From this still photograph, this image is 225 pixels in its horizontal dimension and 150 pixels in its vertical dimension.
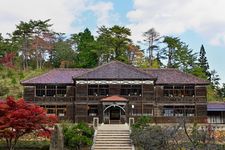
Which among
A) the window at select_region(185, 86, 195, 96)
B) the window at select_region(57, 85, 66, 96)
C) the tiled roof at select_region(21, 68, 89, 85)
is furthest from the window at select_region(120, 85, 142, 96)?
the window at select_region(57, 85, 66, 96)

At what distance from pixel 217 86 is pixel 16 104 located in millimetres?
45858

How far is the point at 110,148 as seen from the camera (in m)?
31.5

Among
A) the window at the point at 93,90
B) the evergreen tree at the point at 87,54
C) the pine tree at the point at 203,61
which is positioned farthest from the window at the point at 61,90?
the pine tree at the point at 203,61

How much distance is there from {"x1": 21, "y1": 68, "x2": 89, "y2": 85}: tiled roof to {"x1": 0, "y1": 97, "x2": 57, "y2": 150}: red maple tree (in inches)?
459

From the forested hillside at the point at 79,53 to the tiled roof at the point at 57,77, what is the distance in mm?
10273

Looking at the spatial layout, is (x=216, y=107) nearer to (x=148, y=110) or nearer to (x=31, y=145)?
(x=148, y=110)

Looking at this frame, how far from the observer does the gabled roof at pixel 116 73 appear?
42.4 m

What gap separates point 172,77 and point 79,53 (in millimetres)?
22190

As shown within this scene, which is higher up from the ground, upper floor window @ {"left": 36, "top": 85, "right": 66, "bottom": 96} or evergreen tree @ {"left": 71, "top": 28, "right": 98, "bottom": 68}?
evergreen tree @ {"left": 71, "top": 28, "right": 98, "bottom": 68}

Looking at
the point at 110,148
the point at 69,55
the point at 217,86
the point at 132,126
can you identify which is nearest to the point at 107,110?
the point at 132,126

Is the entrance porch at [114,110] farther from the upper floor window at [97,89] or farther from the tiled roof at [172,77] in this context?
the tiled roof at [172,77]

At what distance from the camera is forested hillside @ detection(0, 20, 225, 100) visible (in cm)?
6006

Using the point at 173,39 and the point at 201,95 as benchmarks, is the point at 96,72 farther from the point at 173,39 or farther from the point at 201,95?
the point at 173,39

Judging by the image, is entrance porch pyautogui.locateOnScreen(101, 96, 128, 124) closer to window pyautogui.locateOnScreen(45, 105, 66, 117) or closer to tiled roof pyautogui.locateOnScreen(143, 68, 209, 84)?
window pyautogui.locateOnScreen(45, 105, 66, 117)
